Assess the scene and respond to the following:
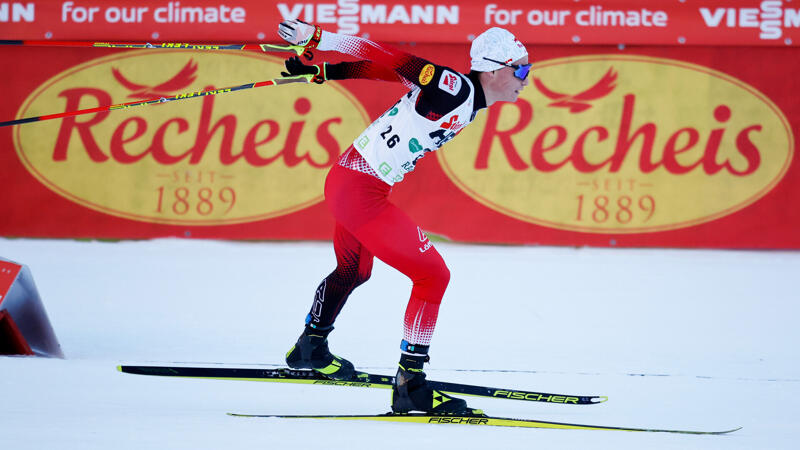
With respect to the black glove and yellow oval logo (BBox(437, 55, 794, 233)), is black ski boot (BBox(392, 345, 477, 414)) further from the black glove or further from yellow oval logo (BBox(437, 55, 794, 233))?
yellow oval logo (BBox(437, 55, 794, 233))

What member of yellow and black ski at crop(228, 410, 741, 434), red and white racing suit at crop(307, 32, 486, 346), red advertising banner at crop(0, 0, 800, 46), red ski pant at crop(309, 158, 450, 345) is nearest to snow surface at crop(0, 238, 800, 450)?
yellow and black ski at crop(228, 410, 741, 434)

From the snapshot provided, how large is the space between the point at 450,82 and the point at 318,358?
55.8 inches

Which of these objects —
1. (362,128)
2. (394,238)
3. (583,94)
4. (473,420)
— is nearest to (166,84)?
(362,128)

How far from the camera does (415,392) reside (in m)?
3.45

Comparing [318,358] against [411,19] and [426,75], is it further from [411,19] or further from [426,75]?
[411,19]

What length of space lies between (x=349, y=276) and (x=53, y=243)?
5.00 meters

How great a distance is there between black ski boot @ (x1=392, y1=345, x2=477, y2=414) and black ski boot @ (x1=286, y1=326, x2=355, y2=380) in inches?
17.2

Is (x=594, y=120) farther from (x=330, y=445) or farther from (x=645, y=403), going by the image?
(x=330, y=445)

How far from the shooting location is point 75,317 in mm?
5328

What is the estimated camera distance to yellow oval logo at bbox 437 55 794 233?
7.92 m

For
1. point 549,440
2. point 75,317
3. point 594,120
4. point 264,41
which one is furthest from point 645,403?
point 264,41

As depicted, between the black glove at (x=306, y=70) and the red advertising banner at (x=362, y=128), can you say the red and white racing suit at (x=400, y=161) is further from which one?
the red advertising banner at (x=362, y=128)

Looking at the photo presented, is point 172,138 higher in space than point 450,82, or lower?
higher

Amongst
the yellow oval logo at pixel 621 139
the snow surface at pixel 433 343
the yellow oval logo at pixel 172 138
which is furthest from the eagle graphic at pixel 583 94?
the yellow oval logo at pixel 172 138
